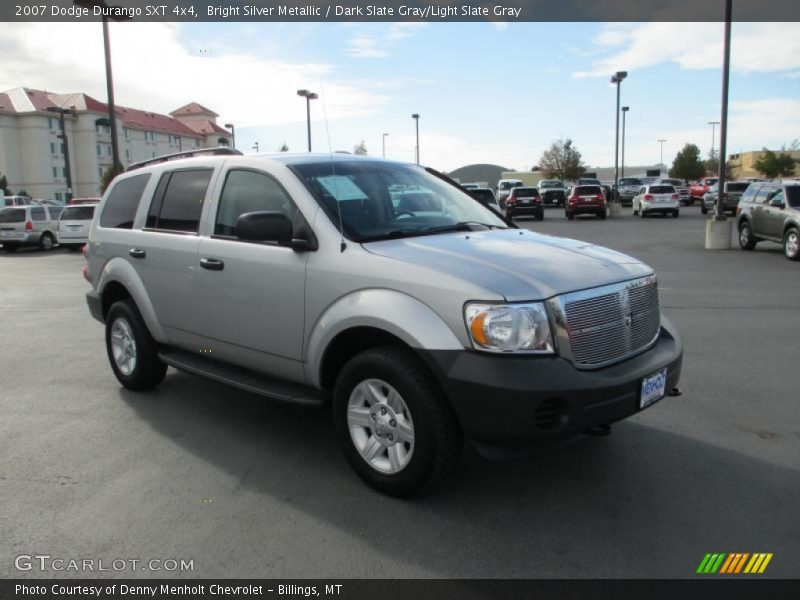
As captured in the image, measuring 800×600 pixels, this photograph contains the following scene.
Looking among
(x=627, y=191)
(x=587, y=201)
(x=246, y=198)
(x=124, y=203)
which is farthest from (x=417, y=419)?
(x=627, y=191)

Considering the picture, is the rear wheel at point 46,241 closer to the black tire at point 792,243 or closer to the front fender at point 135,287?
the front fender at point 135,287

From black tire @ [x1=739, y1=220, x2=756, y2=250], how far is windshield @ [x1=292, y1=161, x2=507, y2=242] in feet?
47.5

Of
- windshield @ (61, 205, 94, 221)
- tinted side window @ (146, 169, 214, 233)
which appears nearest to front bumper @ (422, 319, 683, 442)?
tinted side window @ (146, 169, 214, 233)

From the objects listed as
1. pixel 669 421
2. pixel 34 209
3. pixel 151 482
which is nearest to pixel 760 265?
pixel 669 421

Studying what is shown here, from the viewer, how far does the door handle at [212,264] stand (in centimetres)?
450

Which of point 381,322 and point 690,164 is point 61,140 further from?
point 381,322

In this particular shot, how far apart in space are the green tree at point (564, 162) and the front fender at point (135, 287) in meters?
81.3

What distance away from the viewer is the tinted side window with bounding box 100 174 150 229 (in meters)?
5.70

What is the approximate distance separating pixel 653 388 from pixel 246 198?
2.85 m

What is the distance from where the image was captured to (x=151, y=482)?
3936 mm

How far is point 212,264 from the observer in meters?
4.55

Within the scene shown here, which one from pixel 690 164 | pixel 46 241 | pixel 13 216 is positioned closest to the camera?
pixel 13 216

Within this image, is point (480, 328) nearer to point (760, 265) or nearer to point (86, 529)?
point (86, 529)

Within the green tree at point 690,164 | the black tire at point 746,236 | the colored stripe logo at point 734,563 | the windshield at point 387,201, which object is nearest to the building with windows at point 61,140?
the green tree at point 690,164
